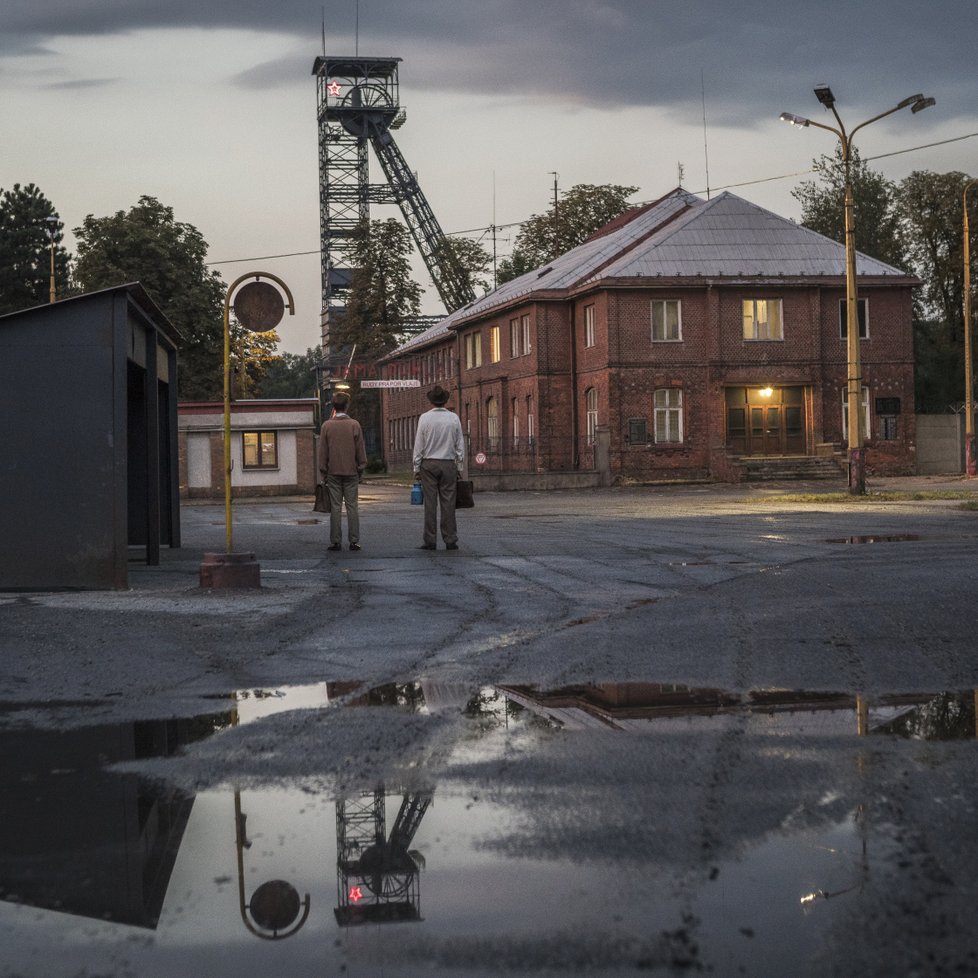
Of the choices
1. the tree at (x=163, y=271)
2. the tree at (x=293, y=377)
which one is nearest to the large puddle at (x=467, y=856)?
the tree at (x=163, y=271)

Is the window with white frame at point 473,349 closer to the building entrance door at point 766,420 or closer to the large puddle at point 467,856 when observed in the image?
the building entrance door at point 766,420

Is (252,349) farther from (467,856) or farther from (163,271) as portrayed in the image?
(467,856)

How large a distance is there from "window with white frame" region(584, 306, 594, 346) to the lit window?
39.1 feet

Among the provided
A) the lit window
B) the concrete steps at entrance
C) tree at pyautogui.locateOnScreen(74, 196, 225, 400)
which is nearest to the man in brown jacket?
the concrete steps at entrance

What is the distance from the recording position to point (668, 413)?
48.4 metres

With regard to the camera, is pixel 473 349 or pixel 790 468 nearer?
pixel 790 468

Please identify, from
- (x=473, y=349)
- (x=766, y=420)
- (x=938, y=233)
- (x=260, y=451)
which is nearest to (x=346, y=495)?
(x=260, y=451)

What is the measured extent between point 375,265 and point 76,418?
71.6m

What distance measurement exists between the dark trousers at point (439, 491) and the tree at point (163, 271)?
48.4m

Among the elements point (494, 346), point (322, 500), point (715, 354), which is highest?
point (494, 346)

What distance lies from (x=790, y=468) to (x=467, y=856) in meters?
44.0

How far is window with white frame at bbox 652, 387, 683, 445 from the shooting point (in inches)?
1899

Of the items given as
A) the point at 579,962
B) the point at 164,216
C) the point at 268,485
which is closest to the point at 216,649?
the point at 579,962

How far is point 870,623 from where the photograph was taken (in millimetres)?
8797
